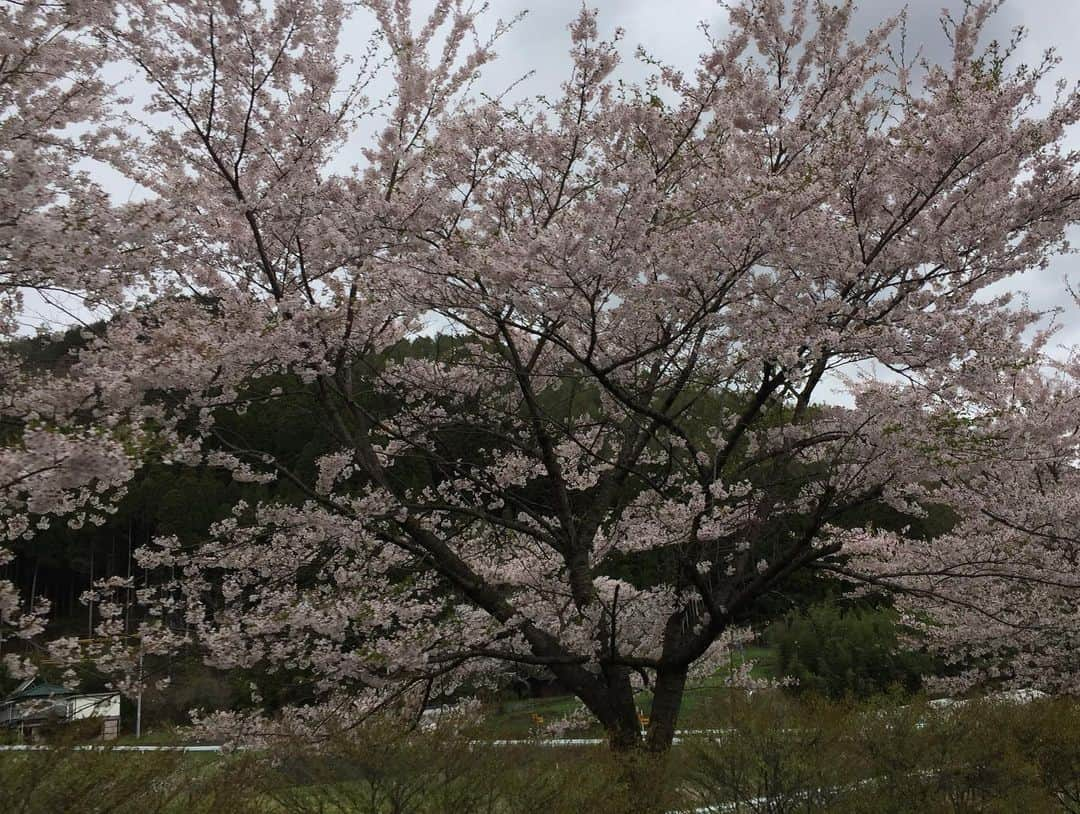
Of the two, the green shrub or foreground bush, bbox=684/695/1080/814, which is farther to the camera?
the green shrub

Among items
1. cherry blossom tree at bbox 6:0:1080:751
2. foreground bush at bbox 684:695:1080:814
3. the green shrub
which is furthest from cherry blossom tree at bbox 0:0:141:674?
the green shrub

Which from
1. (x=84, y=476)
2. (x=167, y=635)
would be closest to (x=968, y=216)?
(x=84, y=476)

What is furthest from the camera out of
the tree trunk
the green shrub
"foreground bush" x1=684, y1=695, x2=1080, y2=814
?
the green shrub

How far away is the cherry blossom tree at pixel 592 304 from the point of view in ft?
18.5

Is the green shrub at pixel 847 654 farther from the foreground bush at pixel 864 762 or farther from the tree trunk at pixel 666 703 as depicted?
the tree trunk at pixel 666 703

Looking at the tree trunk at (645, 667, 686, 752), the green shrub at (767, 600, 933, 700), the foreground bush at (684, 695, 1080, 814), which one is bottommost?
the green shrub at (767, 600, 933, 700)

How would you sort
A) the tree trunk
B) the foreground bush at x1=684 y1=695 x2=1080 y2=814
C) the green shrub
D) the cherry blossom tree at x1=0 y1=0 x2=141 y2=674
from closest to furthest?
the cherry blossom tree at x1=0 y1=0 x2=141 y2=674
the foreground bush at x1=684 y1=695 x2=1080 y2=814
the tree trunk
the green shrub

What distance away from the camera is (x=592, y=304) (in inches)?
215

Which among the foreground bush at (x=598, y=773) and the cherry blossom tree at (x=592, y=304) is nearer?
the foreground bush at (x=598, y=773)

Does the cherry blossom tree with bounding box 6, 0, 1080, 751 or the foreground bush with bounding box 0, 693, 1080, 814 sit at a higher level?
the cherry blossom tree with bounding box 6, 0, 1080, 751

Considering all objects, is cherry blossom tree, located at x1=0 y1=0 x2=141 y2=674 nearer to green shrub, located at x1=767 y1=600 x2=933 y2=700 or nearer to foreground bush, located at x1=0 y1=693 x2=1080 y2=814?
foreground bush, located at x1=0 y1=693 x2=1080 y2=814

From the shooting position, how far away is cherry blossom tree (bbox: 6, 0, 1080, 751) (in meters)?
5.65

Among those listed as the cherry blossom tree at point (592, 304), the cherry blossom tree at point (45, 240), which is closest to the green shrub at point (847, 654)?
the cherry blossom tree at point (592, 304)

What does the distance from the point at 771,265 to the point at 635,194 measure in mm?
1314
